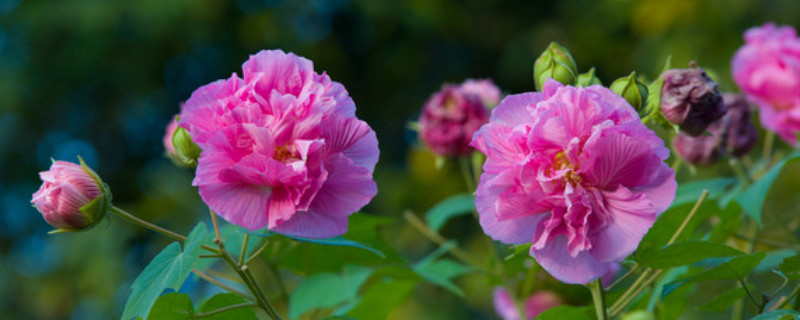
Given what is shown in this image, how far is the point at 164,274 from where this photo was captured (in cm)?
66

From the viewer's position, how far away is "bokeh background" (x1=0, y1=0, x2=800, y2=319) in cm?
401

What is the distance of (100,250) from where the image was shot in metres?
4.16

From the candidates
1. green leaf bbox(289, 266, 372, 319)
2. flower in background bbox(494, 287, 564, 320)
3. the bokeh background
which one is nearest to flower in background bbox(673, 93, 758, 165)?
flower in background bbox(494, 287, 564, 320)

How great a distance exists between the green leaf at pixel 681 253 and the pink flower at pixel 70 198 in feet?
1.54

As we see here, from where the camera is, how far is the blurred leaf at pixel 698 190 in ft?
3.20

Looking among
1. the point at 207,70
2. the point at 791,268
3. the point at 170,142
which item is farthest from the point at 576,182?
the point at 207,70

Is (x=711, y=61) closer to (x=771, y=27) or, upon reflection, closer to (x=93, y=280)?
(x=771, y=27)

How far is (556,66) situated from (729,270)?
242 millimetres

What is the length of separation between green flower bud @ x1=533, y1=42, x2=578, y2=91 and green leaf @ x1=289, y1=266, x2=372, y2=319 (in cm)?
36

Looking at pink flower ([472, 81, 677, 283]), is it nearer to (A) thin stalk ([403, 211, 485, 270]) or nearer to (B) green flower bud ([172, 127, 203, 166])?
(B) green flower bud ([172, 127, 203, 166])

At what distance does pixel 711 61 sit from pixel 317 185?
3.49m

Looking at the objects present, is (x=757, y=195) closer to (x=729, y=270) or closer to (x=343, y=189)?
(x=729, y=270)

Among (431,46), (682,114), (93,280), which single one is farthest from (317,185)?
(431,46)

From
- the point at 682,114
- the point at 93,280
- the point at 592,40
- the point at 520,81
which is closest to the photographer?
the point at 682,114
